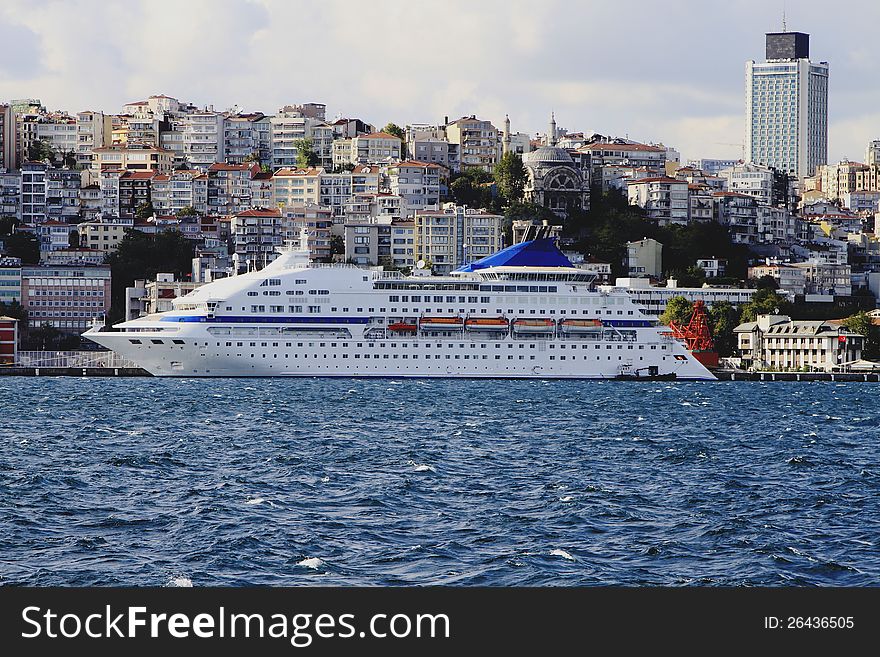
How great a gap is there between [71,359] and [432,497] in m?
54.7

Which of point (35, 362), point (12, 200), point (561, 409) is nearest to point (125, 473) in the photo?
point (561, 409)

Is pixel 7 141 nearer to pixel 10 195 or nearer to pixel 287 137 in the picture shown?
pixel 10 195

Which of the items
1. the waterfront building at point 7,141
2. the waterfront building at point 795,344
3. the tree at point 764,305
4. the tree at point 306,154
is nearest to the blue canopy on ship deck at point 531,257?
the waterfront building at point 795,344

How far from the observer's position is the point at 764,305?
90.9 metres

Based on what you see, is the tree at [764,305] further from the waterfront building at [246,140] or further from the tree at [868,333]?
the waterfront building at [246,140]

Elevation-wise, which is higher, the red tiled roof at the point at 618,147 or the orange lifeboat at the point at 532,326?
the red tiled roof at the point at 618,147

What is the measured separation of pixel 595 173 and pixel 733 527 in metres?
103

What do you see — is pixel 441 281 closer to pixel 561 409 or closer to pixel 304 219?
pixel 561 409

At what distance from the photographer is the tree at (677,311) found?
86.1 m

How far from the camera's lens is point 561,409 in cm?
4678

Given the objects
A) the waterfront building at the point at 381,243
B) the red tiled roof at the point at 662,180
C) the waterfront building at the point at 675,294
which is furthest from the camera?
the red tiled roof at the point at 662,180

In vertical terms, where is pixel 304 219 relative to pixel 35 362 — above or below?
above

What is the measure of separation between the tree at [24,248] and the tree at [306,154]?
28552mm
